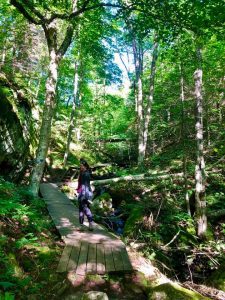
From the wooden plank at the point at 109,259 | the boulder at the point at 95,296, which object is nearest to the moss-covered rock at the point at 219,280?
the wooden plank at the point at 109,259

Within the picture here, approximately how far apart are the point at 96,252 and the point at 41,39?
83.9 ft

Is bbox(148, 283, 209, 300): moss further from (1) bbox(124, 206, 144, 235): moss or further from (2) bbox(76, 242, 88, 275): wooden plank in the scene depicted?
(1) bbox(124, 206, 144, 235): moss

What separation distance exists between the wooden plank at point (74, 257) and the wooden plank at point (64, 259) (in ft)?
0.23

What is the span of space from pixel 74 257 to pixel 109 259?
30.8 inches

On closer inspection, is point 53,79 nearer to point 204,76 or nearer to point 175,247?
point 175,247

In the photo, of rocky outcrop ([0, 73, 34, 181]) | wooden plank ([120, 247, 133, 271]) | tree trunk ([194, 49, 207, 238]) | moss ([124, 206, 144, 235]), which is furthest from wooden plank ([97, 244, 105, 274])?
rocky outcrop ([0, 73, 34, 181])

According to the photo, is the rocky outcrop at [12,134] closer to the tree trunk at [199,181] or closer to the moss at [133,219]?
the moss at [133,219]

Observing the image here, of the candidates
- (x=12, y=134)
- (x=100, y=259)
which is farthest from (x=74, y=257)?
(x=12, y=134)

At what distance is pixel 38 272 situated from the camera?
16.4ft

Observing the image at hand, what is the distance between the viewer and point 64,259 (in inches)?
219

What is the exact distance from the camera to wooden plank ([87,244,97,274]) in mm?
5223

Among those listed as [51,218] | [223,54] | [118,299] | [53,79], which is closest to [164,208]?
[51,218]

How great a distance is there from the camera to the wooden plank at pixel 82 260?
516 centimetres

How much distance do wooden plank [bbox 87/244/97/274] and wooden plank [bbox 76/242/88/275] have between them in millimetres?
78
